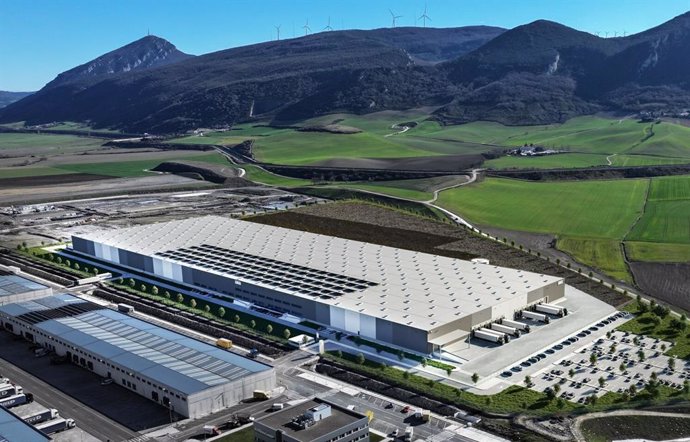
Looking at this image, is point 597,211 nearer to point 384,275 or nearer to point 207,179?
point 384,275

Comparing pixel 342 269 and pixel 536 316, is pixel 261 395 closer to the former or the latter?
pixel 342 269

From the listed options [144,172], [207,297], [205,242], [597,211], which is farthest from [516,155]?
[207,297]

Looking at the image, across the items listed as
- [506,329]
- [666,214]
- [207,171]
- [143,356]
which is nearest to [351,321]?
[506,329]

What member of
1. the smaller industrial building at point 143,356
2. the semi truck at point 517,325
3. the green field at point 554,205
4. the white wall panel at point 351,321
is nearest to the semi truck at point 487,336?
the semi truck at point 517,325

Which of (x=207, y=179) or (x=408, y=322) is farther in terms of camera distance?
(x=207, y=179)

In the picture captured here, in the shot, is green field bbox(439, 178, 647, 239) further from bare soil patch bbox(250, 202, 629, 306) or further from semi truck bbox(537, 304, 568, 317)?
semi truck bbox(537, 304, 568, 317)

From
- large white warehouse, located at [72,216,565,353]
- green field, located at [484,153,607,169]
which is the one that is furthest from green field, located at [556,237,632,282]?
green field, located at [484,153,607,169]

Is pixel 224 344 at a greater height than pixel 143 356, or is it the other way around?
pixel 143 356
